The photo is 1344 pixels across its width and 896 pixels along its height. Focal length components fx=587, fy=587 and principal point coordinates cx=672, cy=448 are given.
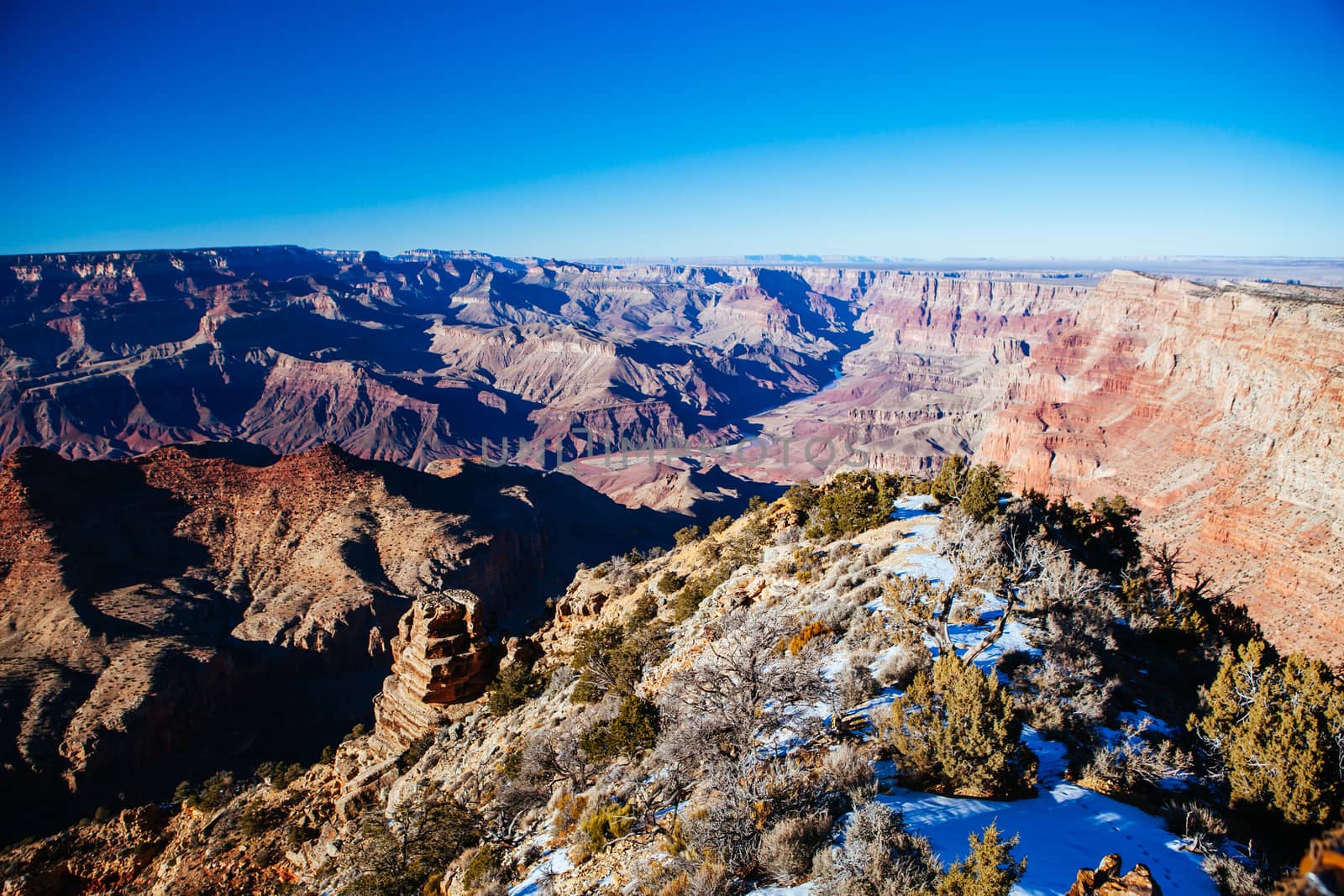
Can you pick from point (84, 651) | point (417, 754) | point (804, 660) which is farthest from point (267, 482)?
point (804, 660)

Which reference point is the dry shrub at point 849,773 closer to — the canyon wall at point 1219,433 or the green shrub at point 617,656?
the green shrub at point 617,656

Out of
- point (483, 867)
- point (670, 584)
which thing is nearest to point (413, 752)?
point (670, 584)

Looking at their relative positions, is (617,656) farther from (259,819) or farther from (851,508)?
(259,819)

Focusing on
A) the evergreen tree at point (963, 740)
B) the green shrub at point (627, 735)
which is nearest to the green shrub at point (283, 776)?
the green shrub at point (627, 735)

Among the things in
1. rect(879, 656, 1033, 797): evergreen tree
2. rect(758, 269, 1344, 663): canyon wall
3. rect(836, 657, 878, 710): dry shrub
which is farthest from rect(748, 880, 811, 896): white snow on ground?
rect(758, 269, 1344, 663): canyon wall

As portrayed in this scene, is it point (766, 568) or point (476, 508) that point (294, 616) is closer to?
point (476, 508)

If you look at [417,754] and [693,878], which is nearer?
[693,878]
